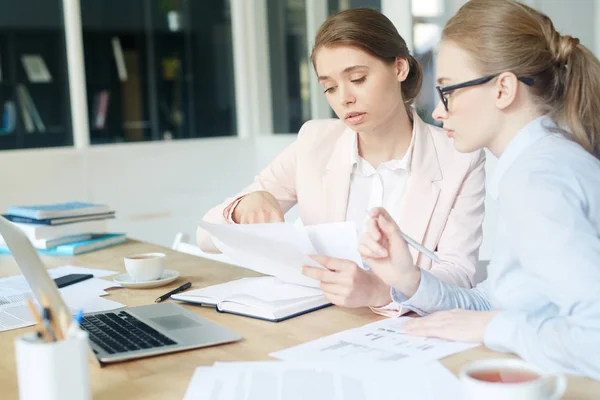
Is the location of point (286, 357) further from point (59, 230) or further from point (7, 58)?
point (7, 58)

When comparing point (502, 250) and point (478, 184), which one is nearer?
point (502, 250)

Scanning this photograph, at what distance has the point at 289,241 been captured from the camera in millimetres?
1407

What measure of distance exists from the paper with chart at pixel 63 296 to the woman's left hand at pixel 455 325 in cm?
67

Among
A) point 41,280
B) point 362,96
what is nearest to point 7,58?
point 362,96

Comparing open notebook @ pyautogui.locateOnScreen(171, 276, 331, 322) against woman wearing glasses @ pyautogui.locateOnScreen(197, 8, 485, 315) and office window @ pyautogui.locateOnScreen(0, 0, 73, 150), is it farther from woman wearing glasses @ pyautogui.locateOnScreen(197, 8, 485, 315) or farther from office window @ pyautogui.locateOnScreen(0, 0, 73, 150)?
office window @ pyautogui.locateOnScreen(0, 0, 73, 150)

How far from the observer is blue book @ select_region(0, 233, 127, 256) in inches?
87.8

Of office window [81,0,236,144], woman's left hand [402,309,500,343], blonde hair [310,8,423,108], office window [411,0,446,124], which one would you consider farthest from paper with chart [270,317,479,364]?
office window [81,0,236,144]

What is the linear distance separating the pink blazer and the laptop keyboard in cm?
50

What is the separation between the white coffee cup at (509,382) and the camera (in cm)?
70

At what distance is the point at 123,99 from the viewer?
5.24 m

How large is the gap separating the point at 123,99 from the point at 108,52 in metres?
0.36

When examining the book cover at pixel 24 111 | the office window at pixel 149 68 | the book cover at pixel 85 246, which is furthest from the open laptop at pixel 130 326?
the book cover at pixel 24 111

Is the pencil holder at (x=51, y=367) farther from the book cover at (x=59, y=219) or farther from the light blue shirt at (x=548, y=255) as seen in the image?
the book cover at (x=59, y=219)

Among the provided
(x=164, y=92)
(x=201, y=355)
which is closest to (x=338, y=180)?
(x=201, y=355)
